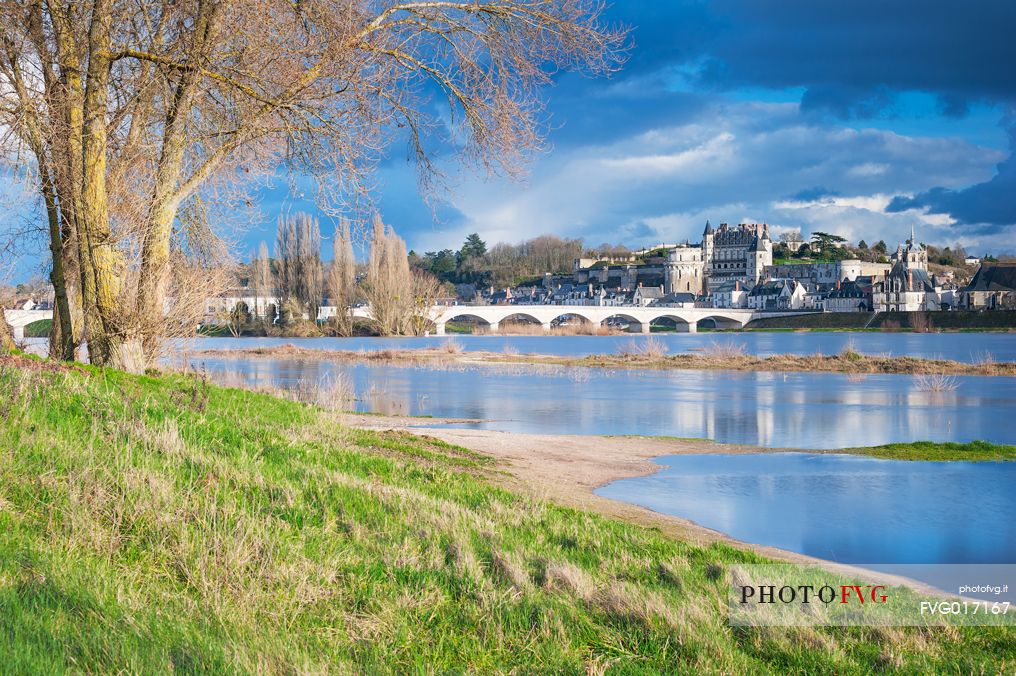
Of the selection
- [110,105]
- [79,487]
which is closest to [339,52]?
[110,105]

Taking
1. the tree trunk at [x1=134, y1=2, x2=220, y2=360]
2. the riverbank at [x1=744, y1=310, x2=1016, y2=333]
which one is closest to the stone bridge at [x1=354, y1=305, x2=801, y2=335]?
the riverbank at [x1=744, y1=310, x2=1016, y2=333]

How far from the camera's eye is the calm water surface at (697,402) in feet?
66.3

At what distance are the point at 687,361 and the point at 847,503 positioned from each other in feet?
105

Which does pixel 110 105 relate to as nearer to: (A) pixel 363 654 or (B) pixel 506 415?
(A) pixel 363 654

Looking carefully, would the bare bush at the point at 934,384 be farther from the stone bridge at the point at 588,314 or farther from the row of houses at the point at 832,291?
the row of houses at the point at 832,291

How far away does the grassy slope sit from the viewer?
13.1 ft

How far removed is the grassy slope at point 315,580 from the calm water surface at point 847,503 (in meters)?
2.68

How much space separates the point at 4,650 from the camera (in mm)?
3457

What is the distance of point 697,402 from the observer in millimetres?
26844

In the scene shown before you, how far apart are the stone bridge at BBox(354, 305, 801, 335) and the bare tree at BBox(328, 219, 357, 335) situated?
2994mm

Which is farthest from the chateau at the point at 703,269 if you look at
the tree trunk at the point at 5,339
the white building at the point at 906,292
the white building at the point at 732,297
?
the tree trunk at the point at 5,339

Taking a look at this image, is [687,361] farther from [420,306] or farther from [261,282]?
[261,282]

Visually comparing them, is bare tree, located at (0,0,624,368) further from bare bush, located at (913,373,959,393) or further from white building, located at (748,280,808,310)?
white building, located at (748,280,808,310)

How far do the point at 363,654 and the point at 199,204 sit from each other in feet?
37.2
